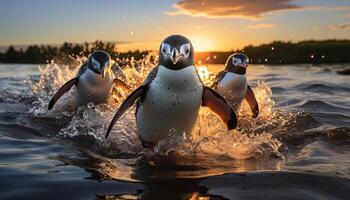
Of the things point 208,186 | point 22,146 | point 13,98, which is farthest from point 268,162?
point 13,98

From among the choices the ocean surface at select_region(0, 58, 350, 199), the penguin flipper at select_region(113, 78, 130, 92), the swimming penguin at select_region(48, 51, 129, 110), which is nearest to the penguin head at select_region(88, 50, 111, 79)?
the swimming penguin at select_region(48, 51, 129, 110)

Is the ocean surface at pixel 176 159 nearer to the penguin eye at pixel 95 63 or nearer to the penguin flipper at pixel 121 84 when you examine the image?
the penguin flipper at pixel 121 84

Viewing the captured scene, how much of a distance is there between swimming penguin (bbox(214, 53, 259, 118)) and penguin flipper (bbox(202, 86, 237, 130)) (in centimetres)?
249

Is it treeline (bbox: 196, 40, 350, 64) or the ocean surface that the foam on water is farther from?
treeline (bbox: 196, 40, 350, 64)

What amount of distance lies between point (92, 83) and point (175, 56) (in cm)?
366

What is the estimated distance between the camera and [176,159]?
4.85 metres

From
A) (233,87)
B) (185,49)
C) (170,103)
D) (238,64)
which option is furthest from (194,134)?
(238,64)

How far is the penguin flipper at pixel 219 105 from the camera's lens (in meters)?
5.23

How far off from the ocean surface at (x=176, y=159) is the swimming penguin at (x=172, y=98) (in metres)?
0.17

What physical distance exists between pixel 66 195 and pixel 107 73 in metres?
4.69

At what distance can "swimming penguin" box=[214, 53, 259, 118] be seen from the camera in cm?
784

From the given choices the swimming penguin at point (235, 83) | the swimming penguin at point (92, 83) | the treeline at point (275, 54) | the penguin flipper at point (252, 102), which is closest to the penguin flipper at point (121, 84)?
the swimming penguin at point (92, 83)

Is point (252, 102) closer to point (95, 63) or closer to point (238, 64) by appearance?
point (238, 64)

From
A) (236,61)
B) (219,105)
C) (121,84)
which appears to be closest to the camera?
(219,105)
